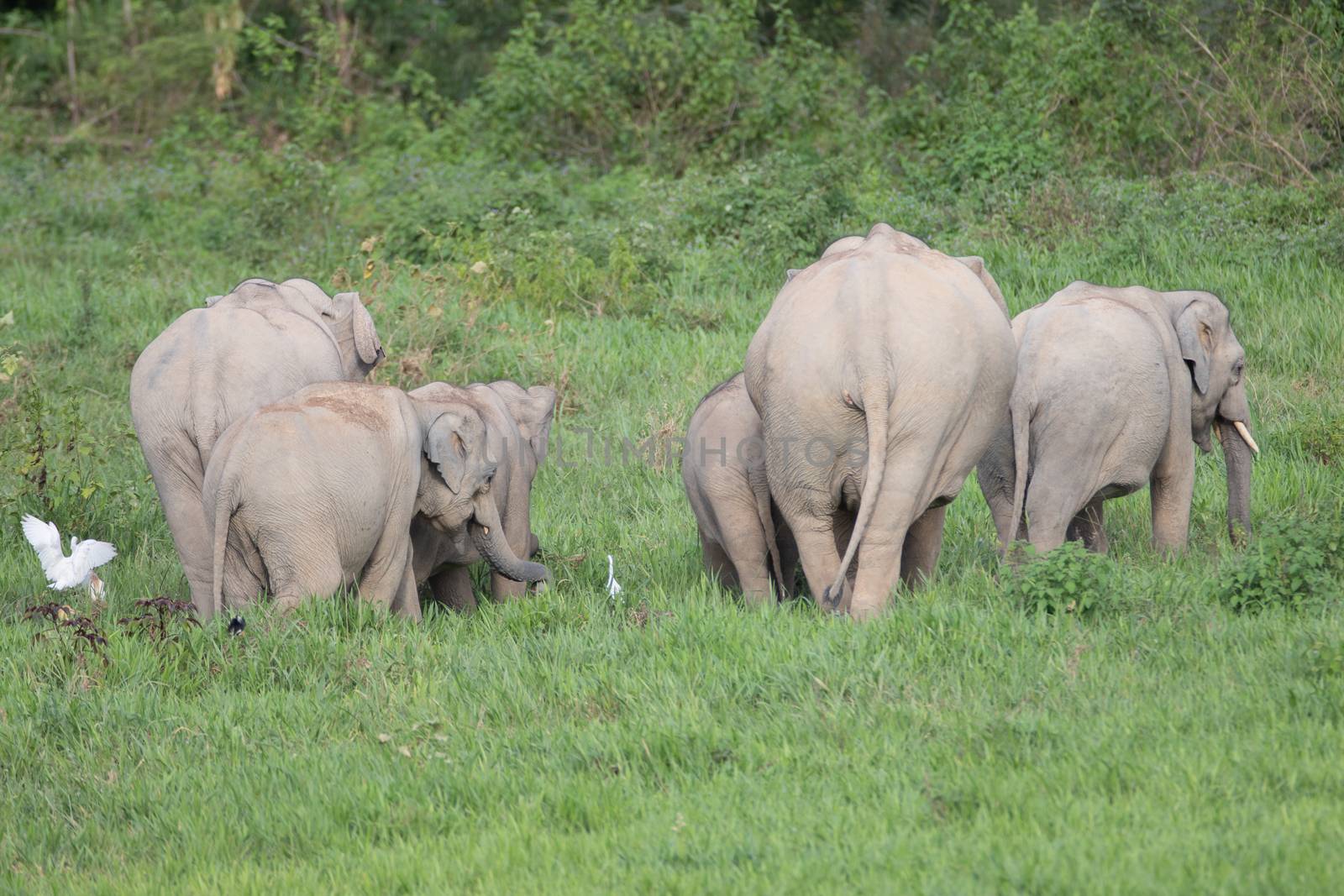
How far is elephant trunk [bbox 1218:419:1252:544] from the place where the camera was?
24.6 feet

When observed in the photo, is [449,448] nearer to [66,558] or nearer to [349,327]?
[349,327]

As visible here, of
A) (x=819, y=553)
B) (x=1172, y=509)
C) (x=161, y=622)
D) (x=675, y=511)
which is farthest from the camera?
(x=675, y=511)

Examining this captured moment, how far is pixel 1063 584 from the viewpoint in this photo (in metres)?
6.04

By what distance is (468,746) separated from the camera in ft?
17.6

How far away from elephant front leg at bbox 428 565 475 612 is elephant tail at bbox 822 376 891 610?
237 centimetres

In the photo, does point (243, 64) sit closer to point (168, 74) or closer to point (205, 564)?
point (168, 74)

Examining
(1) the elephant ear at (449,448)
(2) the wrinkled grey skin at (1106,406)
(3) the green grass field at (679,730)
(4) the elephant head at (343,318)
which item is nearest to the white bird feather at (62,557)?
(3) the green grass field at (679,730)

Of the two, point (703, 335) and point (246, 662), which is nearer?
point (246, 662)

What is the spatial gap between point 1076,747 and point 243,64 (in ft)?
68.1

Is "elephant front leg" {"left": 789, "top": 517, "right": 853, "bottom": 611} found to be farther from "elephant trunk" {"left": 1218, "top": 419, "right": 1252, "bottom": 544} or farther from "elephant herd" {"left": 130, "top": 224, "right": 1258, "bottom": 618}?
"elephant trunk" {"left": 1218, "top": 419, "right": 1252, "bottom": 544}

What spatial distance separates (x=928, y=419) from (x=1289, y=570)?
1.46m

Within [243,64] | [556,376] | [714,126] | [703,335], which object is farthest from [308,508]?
[243,64]

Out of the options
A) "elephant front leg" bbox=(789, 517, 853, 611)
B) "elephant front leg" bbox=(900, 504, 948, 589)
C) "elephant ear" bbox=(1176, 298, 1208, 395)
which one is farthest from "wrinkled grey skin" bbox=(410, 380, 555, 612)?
"elephant ear" bbox=(1176, 298, 1208, 395)

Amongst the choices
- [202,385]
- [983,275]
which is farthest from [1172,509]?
[202,385]
